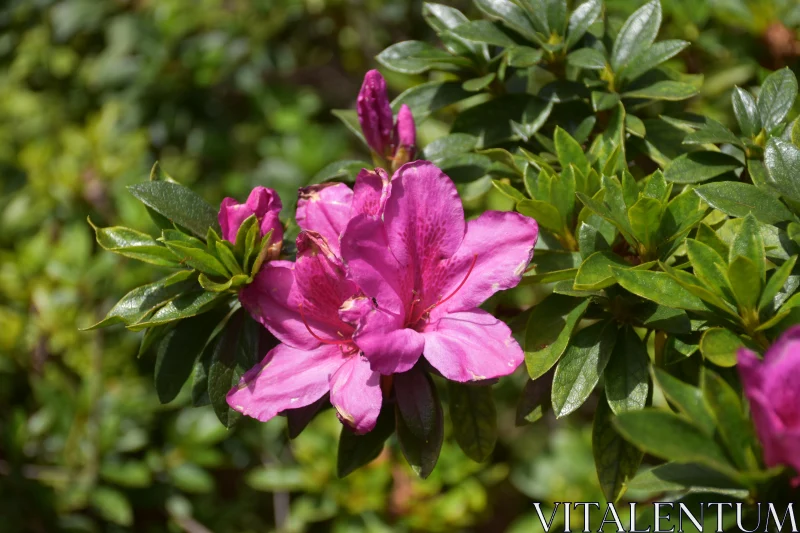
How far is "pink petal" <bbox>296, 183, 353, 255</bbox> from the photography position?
104 cm

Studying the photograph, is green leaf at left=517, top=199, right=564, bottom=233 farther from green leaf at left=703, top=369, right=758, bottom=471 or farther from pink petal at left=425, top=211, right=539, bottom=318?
green leaf at left=703, top=369, right=758, bottom=471

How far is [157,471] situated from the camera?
211 centimetres

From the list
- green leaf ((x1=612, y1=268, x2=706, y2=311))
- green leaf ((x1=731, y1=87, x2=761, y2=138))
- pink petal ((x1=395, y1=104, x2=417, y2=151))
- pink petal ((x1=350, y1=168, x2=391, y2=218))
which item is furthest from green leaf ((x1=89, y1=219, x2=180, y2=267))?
green leaf ((x1=731, y1=87, x2=761, y2=138))

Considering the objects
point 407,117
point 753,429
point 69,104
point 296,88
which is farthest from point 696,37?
point 69,104

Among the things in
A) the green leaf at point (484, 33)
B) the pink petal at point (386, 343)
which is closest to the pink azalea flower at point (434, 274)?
Result: the pink petal at point (386, 343)

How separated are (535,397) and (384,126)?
0.47 m

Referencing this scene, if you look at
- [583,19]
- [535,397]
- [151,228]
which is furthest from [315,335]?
[151,228]

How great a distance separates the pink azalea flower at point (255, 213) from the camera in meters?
1.08

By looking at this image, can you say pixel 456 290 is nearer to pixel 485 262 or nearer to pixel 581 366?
pixel 485 262

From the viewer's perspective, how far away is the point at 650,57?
4.13 ft

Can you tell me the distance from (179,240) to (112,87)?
6.33 feet

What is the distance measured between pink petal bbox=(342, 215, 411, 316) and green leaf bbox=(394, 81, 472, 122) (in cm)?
43

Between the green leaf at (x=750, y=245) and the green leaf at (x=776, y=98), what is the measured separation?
0.30 meters

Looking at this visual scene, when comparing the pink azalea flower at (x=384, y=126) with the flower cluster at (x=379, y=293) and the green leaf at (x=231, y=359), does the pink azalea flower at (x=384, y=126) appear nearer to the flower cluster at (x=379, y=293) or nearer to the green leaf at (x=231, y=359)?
the flower cluster at (x=379, y=293)
